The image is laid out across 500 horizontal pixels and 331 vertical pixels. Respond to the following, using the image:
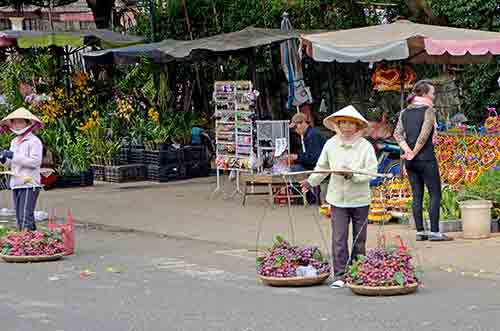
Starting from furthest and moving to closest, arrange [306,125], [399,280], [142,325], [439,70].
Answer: [439,70], [306,125], [399,280], [142,325]

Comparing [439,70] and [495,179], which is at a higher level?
[439,70]

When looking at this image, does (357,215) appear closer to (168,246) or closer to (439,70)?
(168,246)

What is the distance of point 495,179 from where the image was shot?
12.8m

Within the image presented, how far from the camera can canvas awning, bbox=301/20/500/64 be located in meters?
13.3

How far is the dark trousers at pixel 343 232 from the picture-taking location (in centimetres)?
947

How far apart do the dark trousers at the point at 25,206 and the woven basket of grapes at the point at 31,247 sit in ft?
1.74

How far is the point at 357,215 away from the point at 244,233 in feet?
12.8

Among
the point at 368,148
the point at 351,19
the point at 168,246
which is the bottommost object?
the point at 168,246

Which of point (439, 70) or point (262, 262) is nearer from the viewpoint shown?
point (262, 262)

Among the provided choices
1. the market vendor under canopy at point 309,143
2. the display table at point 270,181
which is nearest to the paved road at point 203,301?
the market vendor under canopy at point 309,143

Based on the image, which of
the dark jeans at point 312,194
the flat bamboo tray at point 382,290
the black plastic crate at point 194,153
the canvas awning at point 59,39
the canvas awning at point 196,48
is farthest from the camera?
the black plastic crate at point 194,153

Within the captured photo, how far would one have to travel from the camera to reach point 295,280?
9.45m

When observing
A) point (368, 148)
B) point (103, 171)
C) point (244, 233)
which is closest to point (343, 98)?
point (103, 171)

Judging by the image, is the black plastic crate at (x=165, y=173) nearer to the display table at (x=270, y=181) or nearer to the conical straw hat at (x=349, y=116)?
the display table at (x=270, y=181)
